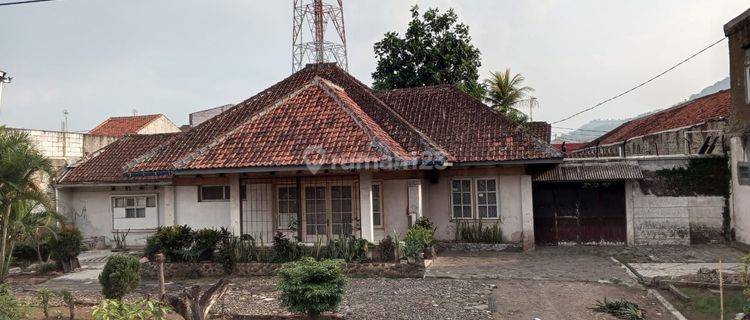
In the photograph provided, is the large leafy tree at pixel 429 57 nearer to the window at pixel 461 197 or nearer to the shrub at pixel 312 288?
the window at pixel 461 197

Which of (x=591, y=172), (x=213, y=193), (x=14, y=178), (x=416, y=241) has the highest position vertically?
(x=14, y=178)

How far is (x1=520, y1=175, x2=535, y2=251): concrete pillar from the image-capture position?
48.2ft

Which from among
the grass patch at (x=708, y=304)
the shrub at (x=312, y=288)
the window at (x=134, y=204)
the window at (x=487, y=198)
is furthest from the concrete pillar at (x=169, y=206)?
the grass patch at (x=708, y=304)

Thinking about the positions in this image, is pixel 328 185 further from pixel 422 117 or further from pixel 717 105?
pixel 717 105

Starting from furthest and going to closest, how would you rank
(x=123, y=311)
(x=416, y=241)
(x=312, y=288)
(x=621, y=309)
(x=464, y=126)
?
(x=464, y=126), (x=416, y=241), (x=621, y=309), (x=312, y=288), (x=123, y=311)

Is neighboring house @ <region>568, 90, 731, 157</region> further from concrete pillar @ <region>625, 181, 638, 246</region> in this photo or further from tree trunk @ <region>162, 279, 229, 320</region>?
tree trunk @ <region>162, 279, 229, 320</region>

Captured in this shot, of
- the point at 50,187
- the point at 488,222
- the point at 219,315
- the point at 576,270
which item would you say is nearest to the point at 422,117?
the point at 488,222

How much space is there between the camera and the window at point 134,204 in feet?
59.3

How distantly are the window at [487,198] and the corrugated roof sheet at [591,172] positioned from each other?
1.28 metres

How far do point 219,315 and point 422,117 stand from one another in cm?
1016

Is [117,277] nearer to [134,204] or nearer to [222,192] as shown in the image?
[222,192]

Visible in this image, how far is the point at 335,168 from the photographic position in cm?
1209

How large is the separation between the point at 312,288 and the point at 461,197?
8.33 meters

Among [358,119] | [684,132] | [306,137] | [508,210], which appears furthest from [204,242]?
[684,132]
